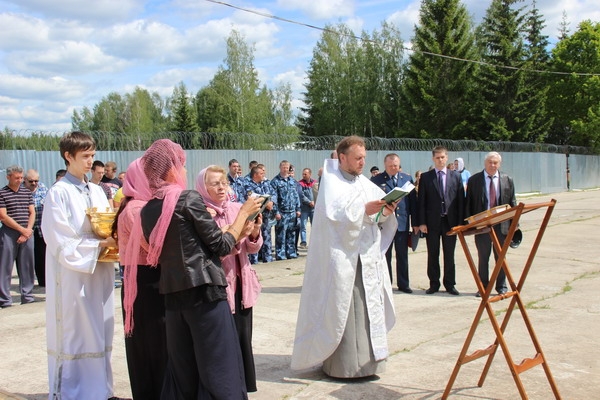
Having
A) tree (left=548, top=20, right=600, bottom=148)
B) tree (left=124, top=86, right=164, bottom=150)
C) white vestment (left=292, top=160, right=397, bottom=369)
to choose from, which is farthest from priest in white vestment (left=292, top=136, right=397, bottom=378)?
tree (left=124, top=86, right=164, bottom=150)

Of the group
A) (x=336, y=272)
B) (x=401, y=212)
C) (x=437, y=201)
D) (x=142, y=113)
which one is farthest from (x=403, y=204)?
(x=142, y=113)

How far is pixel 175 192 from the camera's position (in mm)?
3613

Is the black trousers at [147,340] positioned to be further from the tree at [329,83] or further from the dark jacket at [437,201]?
the tree at [329,83]

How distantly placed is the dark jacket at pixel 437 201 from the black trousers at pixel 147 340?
209 inches

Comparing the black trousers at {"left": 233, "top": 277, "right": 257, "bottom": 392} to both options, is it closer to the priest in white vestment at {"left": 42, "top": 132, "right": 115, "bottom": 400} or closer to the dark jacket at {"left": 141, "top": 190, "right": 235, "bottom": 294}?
the priest in white vestment at {"left": 42, "top": 132, "right": 115, "bottom": 400}

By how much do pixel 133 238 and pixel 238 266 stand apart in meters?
1.11

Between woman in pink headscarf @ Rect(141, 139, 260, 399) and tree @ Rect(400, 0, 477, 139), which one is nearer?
woman in pink headscarf @ Rect(141, 139, 260, 399)

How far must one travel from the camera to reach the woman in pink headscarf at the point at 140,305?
397 centimetres

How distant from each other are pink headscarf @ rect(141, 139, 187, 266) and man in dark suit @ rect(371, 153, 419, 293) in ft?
16.8

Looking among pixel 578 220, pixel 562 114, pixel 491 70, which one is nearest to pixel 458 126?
pixel 491 70

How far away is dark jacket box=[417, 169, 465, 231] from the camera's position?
28.6 feet

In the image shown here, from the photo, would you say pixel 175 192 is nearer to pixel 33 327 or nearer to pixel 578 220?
pixel 33 327

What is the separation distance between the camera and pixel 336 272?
5000 mm

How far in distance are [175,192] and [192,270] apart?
0.47 meters
